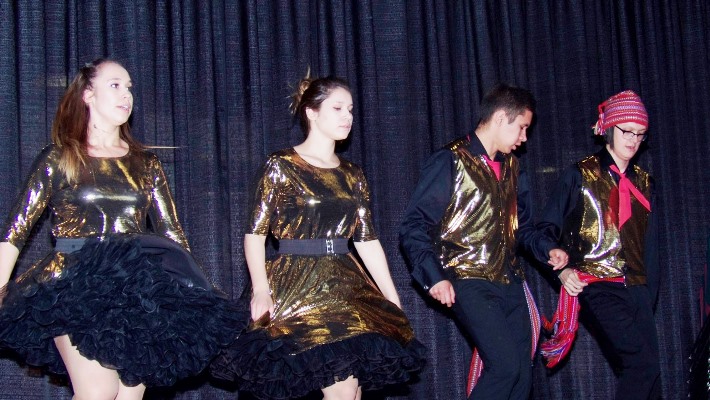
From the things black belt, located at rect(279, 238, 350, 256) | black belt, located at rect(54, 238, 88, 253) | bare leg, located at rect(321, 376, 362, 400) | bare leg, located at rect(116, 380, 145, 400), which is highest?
black belt, located at rect(54, 238, 88, 253)

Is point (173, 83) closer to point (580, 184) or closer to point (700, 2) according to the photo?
point (580, 184)

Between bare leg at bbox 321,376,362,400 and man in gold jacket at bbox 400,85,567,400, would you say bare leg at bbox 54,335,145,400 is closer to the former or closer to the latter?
bare leg at bbox 321,376,362,400

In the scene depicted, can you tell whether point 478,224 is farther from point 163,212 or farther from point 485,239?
point 163,212

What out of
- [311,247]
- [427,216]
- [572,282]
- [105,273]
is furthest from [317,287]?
[572,282]

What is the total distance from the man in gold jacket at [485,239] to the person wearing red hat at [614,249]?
247mm

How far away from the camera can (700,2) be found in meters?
6.14

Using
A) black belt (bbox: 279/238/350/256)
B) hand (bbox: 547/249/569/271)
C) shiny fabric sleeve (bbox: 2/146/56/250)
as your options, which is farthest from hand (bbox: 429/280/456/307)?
shiny fabric sleeve (bbox: 2/146/56/250)

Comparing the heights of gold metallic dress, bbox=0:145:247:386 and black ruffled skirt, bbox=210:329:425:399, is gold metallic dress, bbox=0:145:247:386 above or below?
above

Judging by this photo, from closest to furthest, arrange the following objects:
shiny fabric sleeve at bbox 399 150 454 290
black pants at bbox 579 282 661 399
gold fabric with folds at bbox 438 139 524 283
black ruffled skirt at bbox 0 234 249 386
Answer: black ruffled skirt at bbox 0 234 249 386 → shiny fabric sleeve at bbox 399 150 454 290 → gold fabric with folds at bbox 438 139 524 283 → black pants at bbox 579 282 661 399

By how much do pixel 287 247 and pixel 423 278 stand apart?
0.64 meters

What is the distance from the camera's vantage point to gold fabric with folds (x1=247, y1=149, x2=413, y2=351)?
12.8 ft

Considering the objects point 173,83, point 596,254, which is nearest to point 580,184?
point 596,254

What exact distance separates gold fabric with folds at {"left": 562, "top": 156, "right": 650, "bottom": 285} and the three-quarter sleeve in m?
2.61

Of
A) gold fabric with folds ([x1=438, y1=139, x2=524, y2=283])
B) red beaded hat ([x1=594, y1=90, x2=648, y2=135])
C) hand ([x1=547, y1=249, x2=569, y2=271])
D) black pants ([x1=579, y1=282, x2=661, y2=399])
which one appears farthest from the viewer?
red beaded hat ([x1=594, y1=90, x2=648, y2=135])
